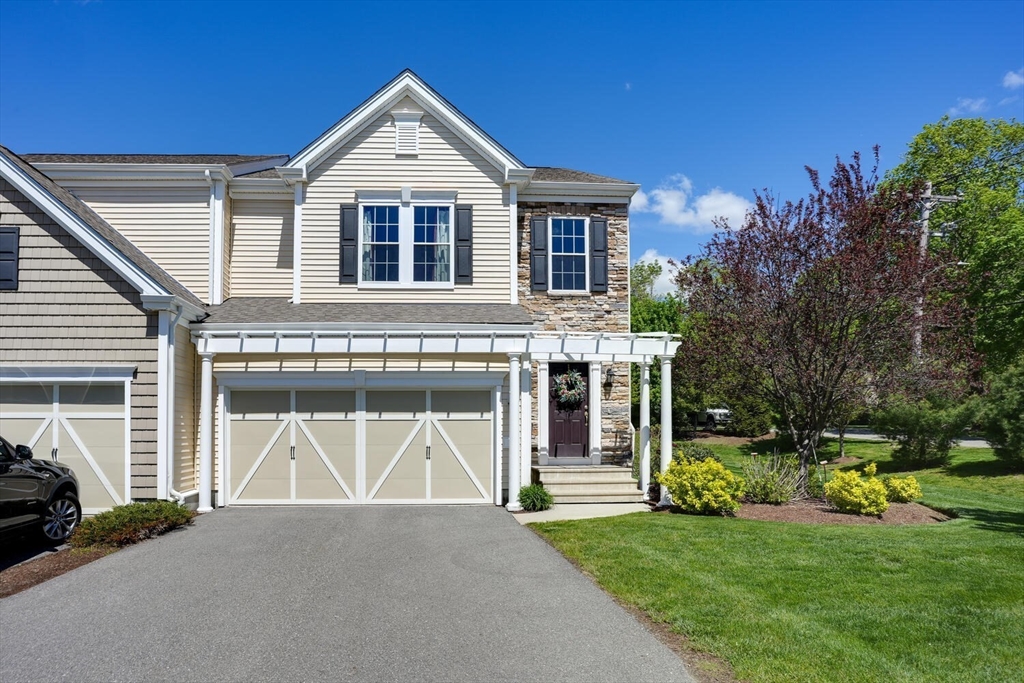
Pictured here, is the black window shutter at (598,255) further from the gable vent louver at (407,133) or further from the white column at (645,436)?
the gable vent louver at (407,133)

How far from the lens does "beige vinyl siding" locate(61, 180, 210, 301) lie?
1530 centimetres

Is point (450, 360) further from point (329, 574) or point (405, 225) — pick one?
point (329, 574)

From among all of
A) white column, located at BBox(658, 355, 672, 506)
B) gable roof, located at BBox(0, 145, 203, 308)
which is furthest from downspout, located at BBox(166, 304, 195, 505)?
white column, located at BBox(658, 355, 672, 506)

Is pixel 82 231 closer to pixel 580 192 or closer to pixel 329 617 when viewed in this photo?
pixel 329 617

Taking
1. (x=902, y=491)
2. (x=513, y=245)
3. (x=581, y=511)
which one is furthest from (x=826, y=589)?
(x=513, y=245)

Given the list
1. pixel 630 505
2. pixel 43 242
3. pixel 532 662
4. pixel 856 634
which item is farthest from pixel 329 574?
pixel 43 242

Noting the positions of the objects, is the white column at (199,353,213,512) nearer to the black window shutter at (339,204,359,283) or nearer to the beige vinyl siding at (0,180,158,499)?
the beige vinyl siding at (0,180,158,499)

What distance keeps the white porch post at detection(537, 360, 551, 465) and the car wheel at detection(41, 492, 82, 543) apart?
856 cm

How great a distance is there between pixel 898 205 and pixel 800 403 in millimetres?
4148

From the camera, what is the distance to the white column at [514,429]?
13.5 m


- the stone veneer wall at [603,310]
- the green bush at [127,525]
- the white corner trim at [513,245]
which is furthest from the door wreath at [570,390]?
the green bush at [127,525]

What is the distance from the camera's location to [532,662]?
5816 millimetres

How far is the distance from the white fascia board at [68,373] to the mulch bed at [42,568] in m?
3.48

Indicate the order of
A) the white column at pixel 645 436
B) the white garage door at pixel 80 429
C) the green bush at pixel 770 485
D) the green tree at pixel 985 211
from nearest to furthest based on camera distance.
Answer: the white garage door at pixel 80 429 < the green bush at pixel 770 485 < the white column at pixel 645 436 < the green tree at pixel 985 211
